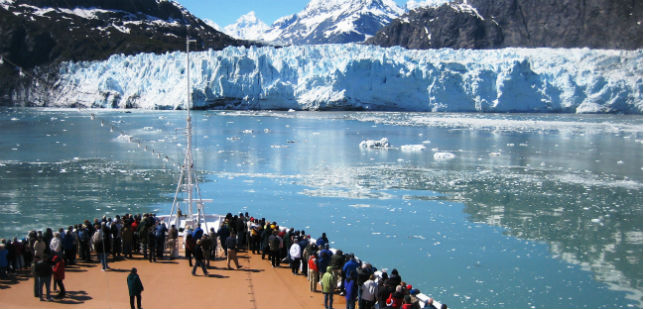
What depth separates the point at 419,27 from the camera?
98.0 m

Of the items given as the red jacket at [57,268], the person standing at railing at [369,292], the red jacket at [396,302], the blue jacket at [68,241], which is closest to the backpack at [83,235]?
the blue jacket at [68,241]

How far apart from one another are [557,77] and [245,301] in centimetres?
5060

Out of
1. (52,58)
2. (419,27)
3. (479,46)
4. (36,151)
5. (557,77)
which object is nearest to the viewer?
(36,151)

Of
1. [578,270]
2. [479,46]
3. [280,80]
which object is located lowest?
[578,270]

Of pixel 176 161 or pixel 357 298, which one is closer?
pixel 357 298

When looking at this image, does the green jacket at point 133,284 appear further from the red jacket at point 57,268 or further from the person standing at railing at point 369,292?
the person standing at railing at point 369,292

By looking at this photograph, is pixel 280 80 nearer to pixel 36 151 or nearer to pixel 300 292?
pixel 36 151

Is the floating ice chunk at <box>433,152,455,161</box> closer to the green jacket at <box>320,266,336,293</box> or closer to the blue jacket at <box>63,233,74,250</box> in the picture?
the green jacket at <box>320,266,336,293</box>

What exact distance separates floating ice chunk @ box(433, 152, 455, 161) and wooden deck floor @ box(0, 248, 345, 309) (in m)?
15.4

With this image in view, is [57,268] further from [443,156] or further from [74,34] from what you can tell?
[74,34]

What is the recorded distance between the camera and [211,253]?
8180 millimetres

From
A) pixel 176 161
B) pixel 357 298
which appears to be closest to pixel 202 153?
pixel 176 161

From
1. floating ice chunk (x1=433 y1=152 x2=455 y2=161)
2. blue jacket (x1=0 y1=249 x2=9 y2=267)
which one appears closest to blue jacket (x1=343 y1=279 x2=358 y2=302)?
blue jacket (x1=0 y1=249 x2=9 y2=267)

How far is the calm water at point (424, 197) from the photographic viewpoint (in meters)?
8.99
